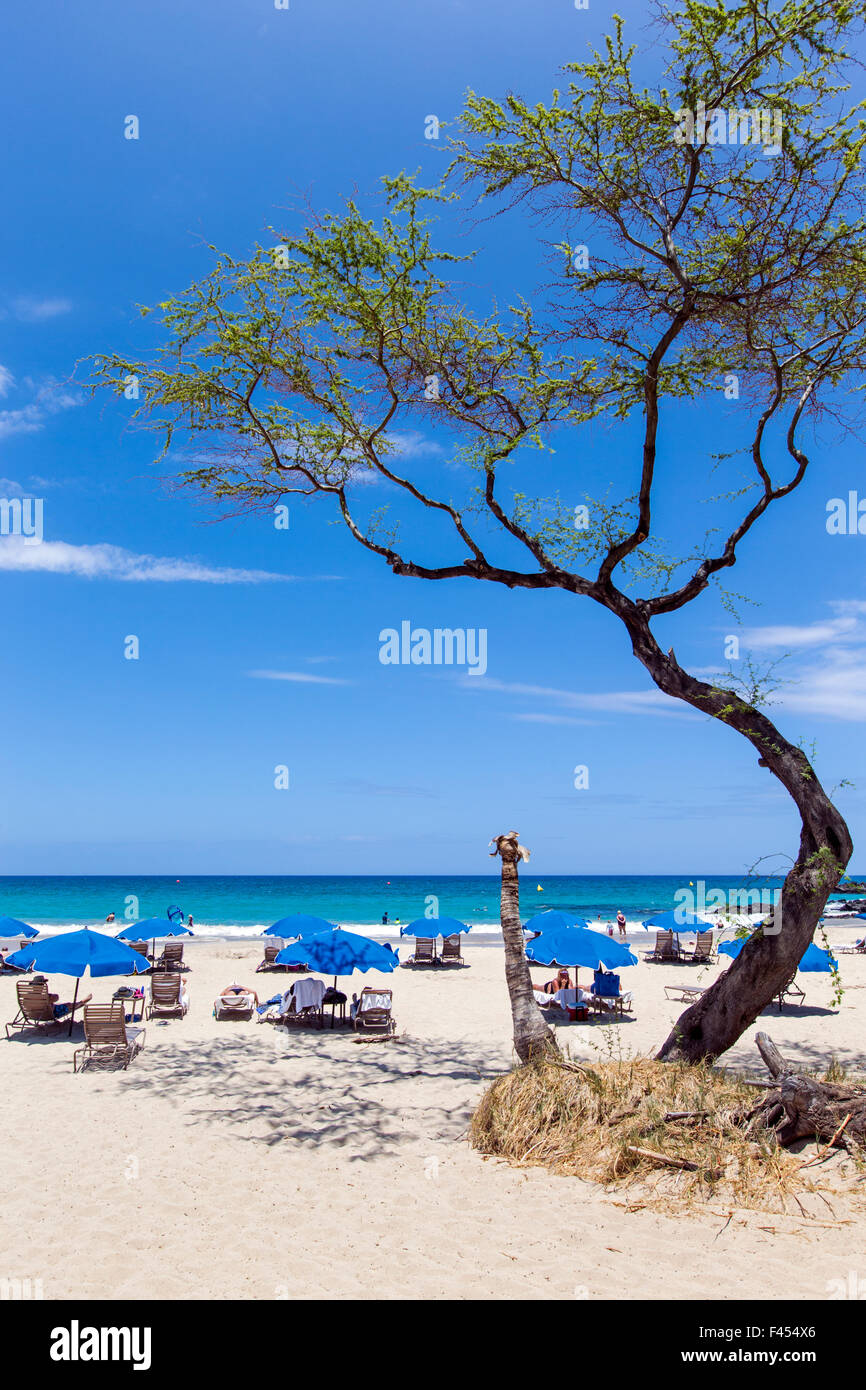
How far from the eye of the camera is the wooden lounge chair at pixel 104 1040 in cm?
1216

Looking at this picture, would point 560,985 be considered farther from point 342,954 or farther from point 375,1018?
point 342,954

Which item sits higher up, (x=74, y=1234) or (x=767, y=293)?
(x=767, y=293)

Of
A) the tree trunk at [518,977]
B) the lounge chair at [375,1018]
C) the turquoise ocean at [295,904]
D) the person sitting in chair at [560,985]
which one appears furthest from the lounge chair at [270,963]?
the turquoise ocean at [295,904]

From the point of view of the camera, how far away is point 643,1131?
750 cm

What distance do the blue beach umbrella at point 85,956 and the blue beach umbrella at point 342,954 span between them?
287 cm

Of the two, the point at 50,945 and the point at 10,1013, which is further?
the point at 10,1013

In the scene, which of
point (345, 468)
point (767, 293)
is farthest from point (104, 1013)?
point (767, 293)

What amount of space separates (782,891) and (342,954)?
877cm

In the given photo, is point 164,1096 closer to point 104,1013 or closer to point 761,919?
point 104,1013

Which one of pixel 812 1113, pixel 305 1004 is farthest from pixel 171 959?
pixel 812 1113

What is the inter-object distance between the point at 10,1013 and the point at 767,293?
19688 mm

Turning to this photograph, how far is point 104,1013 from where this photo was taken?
42.2 ft

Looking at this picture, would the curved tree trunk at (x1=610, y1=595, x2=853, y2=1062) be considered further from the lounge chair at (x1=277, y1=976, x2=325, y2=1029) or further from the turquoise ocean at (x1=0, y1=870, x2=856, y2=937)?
the turquoise ocean at (x1=0, y1=870, x2=856, y2=937)
